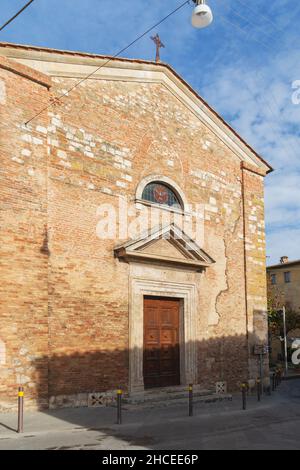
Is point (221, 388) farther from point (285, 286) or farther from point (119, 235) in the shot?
point (285, 286)

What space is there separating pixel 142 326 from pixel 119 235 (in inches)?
96.3

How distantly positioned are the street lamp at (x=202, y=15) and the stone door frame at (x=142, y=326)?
697 centimetres

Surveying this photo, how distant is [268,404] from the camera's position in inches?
516

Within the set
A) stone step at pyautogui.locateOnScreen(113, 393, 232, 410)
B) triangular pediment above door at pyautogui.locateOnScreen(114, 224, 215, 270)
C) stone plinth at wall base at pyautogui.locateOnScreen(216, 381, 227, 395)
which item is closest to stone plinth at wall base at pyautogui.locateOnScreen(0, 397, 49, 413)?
stone step at pyautogui.locateOnScreen(113, 393, 232, 410)

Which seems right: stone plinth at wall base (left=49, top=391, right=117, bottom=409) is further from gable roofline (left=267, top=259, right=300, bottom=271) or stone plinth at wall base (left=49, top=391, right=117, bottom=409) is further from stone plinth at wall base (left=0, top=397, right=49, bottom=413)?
gable roofline (left=267, top=259, right=300, bottom=271)

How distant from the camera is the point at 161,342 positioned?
44.9 ft

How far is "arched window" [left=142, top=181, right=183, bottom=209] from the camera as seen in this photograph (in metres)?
14.1

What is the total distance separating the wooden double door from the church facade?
4 cm

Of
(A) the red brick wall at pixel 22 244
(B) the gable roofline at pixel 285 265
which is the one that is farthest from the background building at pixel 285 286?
(A) the red brick wall at pixel 22 244

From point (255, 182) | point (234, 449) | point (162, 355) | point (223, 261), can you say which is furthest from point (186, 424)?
point (255, 182)

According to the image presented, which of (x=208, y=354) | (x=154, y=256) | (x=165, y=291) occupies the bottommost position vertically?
(x=208, y=354)

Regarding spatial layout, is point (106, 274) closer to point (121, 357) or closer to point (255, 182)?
point (121, 357)

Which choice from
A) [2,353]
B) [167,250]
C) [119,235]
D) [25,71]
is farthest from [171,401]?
[25,71]

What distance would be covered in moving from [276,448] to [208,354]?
7.54 meters
